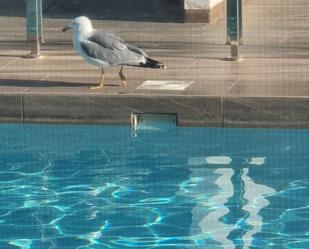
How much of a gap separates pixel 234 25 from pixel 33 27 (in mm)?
2339

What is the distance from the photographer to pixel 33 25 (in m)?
14.1

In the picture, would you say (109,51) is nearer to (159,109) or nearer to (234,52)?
(159,109)

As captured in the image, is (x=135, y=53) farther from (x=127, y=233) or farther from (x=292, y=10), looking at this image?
(x=292, y=10)

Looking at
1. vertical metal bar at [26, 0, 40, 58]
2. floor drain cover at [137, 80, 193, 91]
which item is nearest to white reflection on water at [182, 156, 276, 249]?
floor drain cover at [137, 80, 193, 91]

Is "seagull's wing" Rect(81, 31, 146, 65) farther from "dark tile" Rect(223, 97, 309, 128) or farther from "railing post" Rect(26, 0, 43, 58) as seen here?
"railing post" Rect(26, 0, 43, 58)

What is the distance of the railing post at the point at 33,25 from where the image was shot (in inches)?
549

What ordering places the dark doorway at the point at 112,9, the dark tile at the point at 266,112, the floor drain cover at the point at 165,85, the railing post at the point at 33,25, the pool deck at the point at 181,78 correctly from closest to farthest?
the dark tile at the point at 266,112, the pool deck at the point at 181,78, the floor drain cover at the point at 165,85, the railing post at the point at 33,25, the dark doorway at the point at 112,9

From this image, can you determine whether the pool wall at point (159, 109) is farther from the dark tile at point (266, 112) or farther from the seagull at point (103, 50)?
the seagull at point (103, 50)

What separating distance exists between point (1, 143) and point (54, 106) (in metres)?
0.69

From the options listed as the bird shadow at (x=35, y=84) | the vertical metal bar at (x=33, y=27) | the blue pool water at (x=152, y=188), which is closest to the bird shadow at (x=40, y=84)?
the bird shadow at (x=35, y=84)

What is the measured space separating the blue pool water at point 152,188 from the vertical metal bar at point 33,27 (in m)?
2.19

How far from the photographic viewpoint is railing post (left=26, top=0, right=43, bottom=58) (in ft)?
45.8

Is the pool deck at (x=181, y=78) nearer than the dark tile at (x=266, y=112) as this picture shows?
No

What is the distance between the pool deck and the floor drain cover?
9 centimetres
